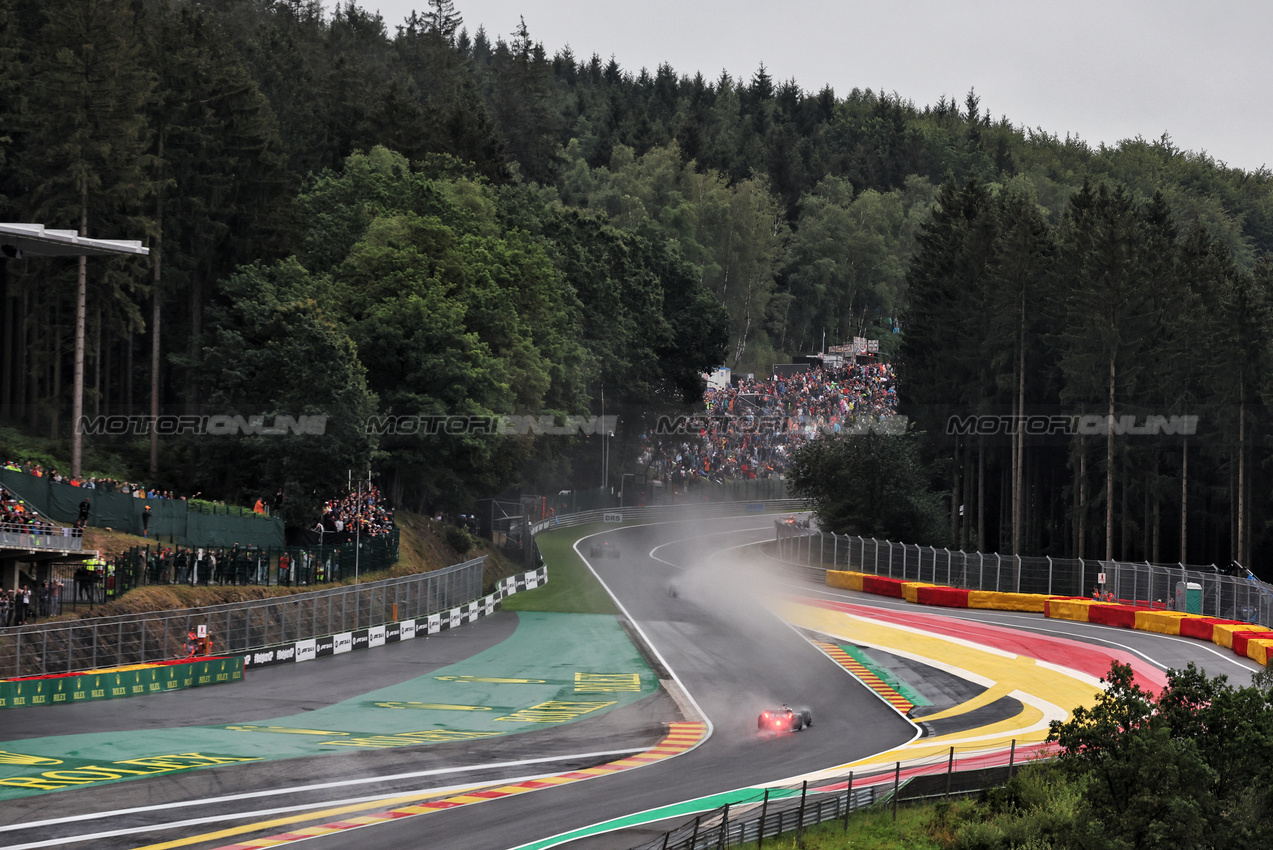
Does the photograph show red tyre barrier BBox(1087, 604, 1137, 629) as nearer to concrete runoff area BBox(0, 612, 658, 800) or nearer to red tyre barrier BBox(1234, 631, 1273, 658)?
red tyre barrier BBox(1234, 631, 1273, 658)

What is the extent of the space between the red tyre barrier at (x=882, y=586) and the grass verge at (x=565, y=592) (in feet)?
43.5

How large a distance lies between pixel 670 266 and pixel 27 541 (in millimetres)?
89842

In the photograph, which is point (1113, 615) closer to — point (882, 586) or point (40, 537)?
point (882, 586)

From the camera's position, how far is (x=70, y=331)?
61781 mm

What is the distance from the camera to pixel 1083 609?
57.3 meters

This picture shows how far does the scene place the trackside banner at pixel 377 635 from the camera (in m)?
42.2

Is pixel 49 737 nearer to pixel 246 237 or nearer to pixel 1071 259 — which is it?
pixel 246 237

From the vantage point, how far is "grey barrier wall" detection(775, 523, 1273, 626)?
5288 cm

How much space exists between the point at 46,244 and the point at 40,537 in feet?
29.3

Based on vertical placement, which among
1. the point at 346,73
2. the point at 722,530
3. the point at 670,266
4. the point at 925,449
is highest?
the point at 346,73

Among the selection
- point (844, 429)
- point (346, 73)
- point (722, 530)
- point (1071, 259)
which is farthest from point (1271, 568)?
point (346, 73)

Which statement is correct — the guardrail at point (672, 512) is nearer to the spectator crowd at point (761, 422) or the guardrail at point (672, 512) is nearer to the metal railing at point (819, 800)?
the spectator crowd at point (761, 422)

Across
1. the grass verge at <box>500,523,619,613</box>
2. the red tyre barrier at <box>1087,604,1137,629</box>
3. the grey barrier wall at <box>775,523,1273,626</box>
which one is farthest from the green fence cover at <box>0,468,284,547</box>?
the red tyre barrier at <box>1087,604,1137,629</box>

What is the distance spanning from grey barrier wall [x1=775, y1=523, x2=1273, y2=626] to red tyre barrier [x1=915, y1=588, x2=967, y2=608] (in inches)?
67.0
